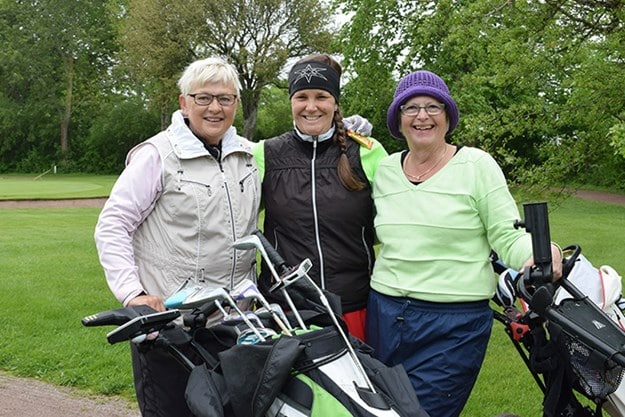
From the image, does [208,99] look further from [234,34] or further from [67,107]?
[67,107]

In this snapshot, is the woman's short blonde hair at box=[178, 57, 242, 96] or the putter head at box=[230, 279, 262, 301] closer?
the putter head at box=[230, 279, 262, 301]

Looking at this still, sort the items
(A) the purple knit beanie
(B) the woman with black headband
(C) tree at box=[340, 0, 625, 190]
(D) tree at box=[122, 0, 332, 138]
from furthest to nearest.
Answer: (D) tree at box=[122, 0, 332, 138] → (C) tree at box=[340, 0, 625, 190] → (B) the woman with black headband → (A) the purple knit beanie

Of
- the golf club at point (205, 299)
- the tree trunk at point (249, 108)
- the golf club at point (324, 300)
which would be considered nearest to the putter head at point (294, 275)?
the golf club at point (324, 300)

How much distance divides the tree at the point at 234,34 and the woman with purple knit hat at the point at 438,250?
31901 millimetres

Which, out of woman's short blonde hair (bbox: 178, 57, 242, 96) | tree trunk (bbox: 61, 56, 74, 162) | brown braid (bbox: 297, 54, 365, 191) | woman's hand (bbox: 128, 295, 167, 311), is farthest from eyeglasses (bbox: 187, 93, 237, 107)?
tree trunk (bbox: 61, 56, 74, 162)

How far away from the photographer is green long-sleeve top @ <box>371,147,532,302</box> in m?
2.75

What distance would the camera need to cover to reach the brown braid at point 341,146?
10.2 ft

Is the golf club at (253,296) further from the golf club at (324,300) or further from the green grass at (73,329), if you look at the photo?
the green grass at (73,329)

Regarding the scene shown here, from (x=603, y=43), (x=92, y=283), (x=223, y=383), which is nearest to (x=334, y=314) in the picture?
(x=223, y=383)

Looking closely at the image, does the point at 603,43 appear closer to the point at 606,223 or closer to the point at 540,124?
the point at 540,124

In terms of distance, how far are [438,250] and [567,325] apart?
0.63m

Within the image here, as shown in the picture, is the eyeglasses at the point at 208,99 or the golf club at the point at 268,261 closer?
the golf club at the point at 268,261

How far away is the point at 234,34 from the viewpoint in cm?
3466

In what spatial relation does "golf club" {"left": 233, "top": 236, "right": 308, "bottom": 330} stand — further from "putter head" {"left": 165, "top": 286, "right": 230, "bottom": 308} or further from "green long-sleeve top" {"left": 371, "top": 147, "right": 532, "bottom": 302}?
"green long-sleeve top" {"left": 371, "top": 147, "right": 532, "bottom": 302}
